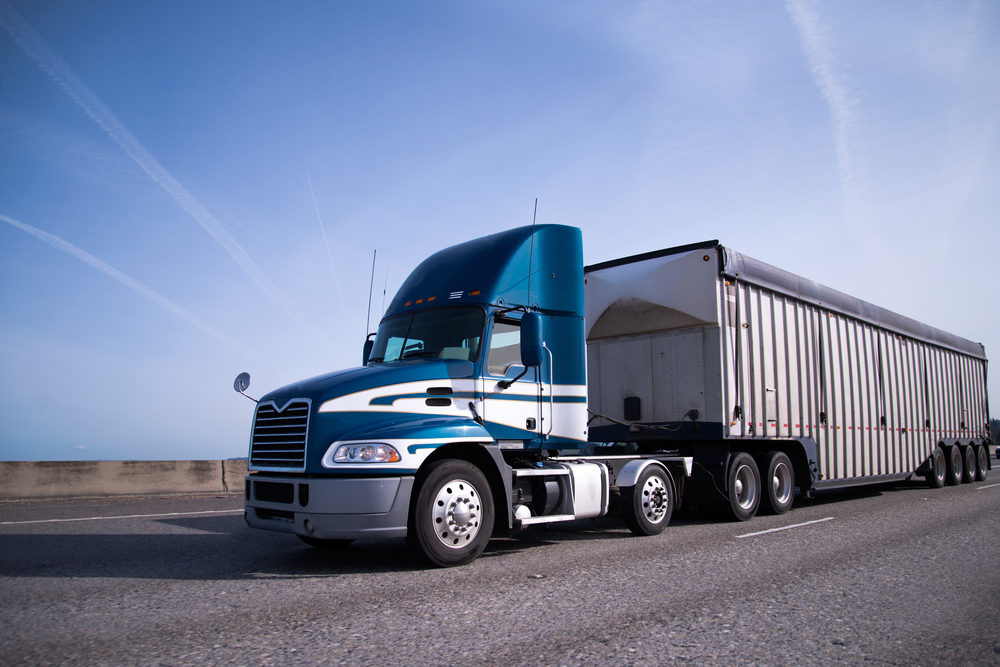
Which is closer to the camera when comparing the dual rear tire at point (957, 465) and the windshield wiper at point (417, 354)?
the windshield wiper at point (417, 354)

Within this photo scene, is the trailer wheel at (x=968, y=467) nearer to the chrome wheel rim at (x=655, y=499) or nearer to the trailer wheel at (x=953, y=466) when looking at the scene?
the trailer wheel at (x=953, y=466)

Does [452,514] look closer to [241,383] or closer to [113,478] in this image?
[241,383]

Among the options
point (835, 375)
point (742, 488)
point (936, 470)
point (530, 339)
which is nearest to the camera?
point (530, 339)

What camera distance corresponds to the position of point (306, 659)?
3.83 meters

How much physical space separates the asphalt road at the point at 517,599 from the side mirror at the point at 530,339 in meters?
2.02

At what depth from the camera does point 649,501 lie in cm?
879

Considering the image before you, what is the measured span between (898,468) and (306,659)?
14.5 meters

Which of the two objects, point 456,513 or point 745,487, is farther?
point 745,487

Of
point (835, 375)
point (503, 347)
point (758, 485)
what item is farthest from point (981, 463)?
point (503, 347)

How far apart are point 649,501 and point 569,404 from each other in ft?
5.83

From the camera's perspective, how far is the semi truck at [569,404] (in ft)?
21.0

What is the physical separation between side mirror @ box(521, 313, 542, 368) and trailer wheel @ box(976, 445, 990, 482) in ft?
55.6

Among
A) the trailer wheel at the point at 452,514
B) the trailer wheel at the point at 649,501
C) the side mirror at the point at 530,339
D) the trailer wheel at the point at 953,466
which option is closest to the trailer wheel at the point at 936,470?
the trailer wheel at the point at 953,466

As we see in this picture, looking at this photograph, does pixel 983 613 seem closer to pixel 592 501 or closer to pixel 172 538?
pixel 592 501
